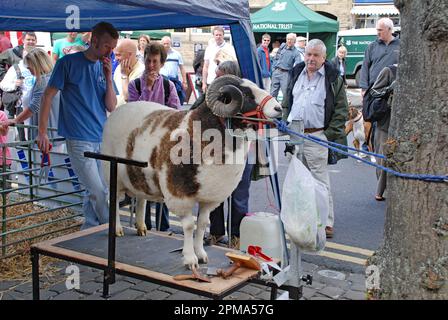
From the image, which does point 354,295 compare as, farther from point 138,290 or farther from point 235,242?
point 138,290

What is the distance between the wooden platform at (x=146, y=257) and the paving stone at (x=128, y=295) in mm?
483

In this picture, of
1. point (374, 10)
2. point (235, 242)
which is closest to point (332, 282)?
point (235, 242)

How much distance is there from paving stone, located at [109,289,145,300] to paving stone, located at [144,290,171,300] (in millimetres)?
62

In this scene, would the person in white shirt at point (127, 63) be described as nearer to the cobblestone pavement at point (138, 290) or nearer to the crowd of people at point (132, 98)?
the crowd of people at point (132, 98)

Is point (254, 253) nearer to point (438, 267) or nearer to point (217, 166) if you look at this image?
point (217, 166)

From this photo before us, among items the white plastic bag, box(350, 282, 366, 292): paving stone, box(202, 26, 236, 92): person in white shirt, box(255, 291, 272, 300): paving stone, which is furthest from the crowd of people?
box(202, 26, 236, 92): person in white shirt

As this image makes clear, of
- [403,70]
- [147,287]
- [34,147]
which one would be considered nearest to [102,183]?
[147,287]

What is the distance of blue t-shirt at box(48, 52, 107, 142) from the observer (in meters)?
4.92

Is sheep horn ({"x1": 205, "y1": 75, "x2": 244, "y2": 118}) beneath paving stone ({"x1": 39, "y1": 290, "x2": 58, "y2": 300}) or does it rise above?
above

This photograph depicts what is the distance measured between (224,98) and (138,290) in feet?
6.48

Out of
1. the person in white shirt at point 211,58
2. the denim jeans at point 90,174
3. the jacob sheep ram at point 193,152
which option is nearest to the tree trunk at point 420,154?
the jacob sheep ram at point 193,152

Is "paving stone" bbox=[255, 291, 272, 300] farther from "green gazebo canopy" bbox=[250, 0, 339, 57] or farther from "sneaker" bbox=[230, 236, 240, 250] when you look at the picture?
"green gazebo canopy" bbox=[250, 0, 339, 57]

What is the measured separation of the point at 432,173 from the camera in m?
2.60

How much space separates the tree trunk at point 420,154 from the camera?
98.2 inches
